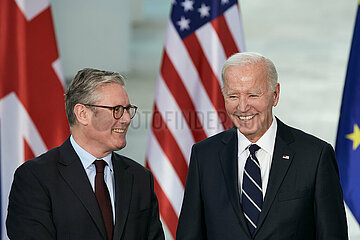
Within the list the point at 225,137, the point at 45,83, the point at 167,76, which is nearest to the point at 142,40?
the point at 167,76

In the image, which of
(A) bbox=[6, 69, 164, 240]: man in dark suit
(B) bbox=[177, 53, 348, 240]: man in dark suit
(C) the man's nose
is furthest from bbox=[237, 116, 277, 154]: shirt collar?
(A) bbox=[6, 69, 164, 240]: man in dark suit

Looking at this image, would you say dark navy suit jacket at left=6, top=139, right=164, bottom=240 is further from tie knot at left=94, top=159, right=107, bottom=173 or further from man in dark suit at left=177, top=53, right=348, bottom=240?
man in dark suit at left=177, top=53, right=348, bottom=240

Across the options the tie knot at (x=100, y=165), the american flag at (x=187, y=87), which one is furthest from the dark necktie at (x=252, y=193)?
the american flag at (x=187, y=87)

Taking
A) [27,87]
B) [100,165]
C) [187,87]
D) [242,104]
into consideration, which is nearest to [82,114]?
[100,165]

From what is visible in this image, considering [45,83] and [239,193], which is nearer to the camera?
[239,193]

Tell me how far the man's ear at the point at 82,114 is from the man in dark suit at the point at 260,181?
0.49 m

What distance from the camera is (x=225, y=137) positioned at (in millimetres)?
2256

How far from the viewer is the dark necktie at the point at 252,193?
81.4 inches

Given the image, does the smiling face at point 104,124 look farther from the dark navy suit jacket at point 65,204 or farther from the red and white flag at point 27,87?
the red and white flag at point 27,87

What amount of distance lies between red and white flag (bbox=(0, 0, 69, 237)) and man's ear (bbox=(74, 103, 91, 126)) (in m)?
1.43

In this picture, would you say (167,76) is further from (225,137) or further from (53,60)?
(225,137)

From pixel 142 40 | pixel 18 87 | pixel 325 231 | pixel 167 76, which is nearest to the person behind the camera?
pixel 325 231

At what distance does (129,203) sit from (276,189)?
0.56 m

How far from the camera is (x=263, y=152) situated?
7.10 feet
